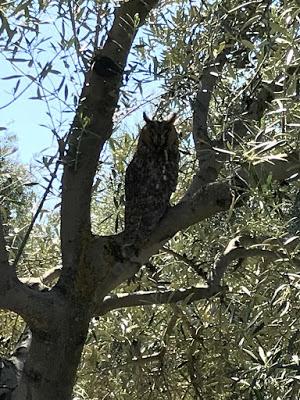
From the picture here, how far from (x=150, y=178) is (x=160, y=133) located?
22 centimetres

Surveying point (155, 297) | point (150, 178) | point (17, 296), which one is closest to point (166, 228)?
point (155, 297)

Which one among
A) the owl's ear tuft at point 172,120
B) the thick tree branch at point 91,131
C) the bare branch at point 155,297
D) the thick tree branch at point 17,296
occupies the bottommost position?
the thick tree branch at point 17,296

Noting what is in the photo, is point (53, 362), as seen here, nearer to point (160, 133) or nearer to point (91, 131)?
point (91, 131)

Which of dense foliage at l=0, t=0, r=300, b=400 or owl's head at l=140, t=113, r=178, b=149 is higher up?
owl's head at l=140, t=113, r=178, b=149

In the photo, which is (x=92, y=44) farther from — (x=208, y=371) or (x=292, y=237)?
(x=208, y=371)

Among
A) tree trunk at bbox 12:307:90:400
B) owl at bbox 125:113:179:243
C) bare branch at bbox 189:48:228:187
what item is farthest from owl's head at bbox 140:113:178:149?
tree trunk at bbox 12:307:90:400

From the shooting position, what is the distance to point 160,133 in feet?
9.77

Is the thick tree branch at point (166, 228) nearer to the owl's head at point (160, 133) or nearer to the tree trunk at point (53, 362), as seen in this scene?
the tree trunk at point (53, 362)

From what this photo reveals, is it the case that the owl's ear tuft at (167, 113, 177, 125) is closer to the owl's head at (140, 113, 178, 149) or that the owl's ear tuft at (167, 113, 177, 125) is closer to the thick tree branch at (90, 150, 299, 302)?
the owl's head at (140, 113, 178, 149)

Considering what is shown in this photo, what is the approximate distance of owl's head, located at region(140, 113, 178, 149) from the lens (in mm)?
2986

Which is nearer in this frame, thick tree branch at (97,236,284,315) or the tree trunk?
the tree trunk

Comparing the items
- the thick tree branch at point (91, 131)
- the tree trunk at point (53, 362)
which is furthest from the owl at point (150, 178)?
the tree trunk at point (53, 362)

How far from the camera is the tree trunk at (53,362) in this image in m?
2.17

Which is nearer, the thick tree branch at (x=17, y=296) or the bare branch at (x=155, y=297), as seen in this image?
the thick tree branch at (x=17, y=296)
